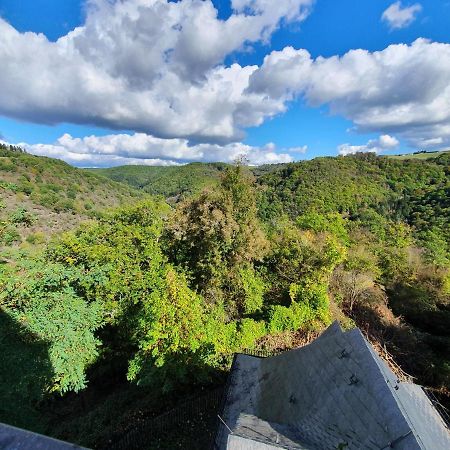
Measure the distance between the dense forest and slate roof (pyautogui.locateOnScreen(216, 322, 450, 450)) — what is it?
13.5 feet

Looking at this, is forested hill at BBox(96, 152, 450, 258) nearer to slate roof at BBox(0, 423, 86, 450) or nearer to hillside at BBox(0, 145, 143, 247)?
hillside at BBox(0, 145, 143, 247)

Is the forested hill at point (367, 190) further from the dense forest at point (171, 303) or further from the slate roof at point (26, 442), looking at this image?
the slate roof at point (26, 442)

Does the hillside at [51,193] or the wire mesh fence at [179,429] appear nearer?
the wire mesh fence at [179,429]

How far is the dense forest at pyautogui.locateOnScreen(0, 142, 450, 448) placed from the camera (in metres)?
11.2

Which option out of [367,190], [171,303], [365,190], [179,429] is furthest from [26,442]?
[367,190]

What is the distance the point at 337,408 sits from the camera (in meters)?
6.32

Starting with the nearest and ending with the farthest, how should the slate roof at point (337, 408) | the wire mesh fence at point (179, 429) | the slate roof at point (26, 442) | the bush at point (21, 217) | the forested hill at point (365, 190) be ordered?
the slate roof at point (26, 442)
the slate roof at point (337, 408)
the wire mesh fence at point (179, 429)
the bush at point (21, 217)
the forested hill at point (365, 190)

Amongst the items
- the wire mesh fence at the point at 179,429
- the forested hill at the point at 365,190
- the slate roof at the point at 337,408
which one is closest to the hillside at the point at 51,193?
the forested hill at the point at 365,190

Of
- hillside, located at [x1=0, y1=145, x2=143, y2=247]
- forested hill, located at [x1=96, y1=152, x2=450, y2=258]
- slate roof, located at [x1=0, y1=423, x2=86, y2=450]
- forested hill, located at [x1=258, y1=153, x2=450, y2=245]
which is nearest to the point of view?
slate roof, located at [x1=0, y1=423, x2=86, y2=450]

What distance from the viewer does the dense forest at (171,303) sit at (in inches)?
440

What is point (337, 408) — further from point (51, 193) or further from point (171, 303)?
point (51, 193)

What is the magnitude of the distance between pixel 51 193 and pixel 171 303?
68055mm

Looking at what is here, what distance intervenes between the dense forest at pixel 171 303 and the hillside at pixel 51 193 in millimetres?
34448

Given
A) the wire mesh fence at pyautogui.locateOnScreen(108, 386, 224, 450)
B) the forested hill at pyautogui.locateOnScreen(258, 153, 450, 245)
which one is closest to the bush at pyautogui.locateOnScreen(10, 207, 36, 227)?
the wire mesh fence at pyautogui.locateOnScreen(108, 386, 224, 450)
